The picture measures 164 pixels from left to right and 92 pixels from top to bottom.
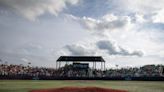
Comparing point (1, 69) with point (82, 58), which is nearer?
point (1, 69)

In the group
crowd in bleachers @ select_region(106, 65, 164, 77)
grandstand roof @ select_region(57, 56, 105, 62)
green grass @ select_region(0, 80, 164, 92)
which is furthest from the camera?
grandstand roof @ select_region(57, 56, 105, 62)

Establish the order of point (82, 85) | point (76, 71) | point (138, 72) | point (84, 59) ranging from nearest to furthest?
point (82, 85) < point (138, 72) < point (76, 71) < point (84, 59)

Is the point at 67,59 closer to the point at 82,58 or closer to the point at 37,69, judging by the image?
the point at 82,58

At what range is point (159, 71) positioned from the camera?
6481cm

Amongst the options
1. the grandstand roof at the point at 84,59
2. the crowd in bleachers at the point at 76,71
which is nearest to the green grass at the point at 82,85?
the crowd in bleachers at the point at 76,71

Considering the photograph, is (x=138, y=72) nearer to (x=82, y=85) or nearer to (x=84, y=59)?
(x=84, y=59)

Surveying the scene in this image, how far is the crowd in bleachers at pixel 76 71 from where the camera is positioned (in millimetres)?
65500

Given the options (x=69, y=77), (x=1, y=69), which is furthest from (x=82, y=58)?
(x=1, y=69)

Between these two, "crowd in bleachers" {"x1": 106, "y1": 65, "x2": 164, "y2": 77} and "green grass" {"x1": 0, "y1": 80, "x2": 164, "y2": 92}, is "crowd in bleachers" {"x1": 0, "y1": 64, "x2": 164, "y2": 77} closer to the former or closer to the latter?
"crowd in bleachers" {"x1": 106, "y1": 65, "x2": 164, "y2": 77}

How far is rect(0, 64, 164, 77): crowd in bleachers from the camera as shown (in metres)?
65.5

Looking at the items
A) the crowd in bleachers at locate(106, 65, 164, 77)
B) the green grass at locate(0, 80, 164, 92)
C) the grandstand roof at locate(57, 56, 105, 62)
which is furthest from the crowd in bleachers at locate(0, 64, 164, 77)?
the green grass at locate(0, 80, 164, 92)

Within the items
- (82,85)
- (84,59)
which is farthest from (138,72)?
(82,85)

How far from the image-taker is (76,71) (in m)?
78.2

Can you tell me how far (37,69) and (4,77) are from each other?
1116cm
